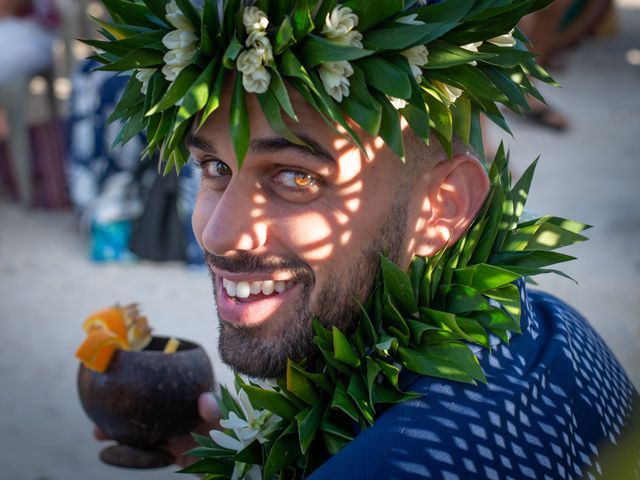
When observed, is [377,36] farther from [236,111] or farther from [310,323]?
[310,323]

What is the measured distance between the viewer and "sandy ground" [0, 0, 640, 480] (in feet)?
12.9

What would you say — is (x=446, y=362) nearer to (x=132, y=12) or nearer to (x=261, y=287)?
(x=261, y=287)

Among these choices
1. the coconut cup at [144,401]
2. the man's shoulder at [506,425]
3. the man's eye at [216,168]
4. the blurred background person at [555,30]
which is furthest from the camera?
the blurred background person at [555,30]

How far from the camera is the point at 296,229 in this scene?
6.44 feet

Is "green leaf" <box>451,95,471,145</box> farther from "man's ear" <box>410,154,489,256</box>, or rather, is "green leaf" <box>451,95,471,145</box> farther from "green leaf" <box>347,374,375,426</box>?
"green leaf" <box>347,374,375,426</box>

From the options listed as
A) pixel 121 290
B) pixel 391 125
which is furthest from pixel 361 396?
pixel 121 290

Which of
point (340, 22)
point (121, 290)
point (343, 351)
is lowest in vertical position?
point (121, 290)

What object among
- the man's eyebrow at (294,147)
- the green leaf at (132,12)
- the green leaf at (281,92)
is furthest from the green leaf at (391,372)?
the green leaf at (132,12)

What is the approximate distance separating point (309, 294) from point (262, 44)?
0.60m

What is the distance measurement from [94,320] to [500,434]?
1410 millimetres

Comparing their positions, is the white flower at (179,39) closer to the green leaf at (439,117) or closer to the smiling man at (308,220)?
the smiling man at (308,220)

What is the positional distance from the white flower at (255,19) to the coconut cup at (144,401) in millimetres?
1120

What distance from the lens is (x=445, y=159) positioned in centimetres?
205

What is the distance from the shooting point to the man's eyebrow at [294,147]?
6.25ft
